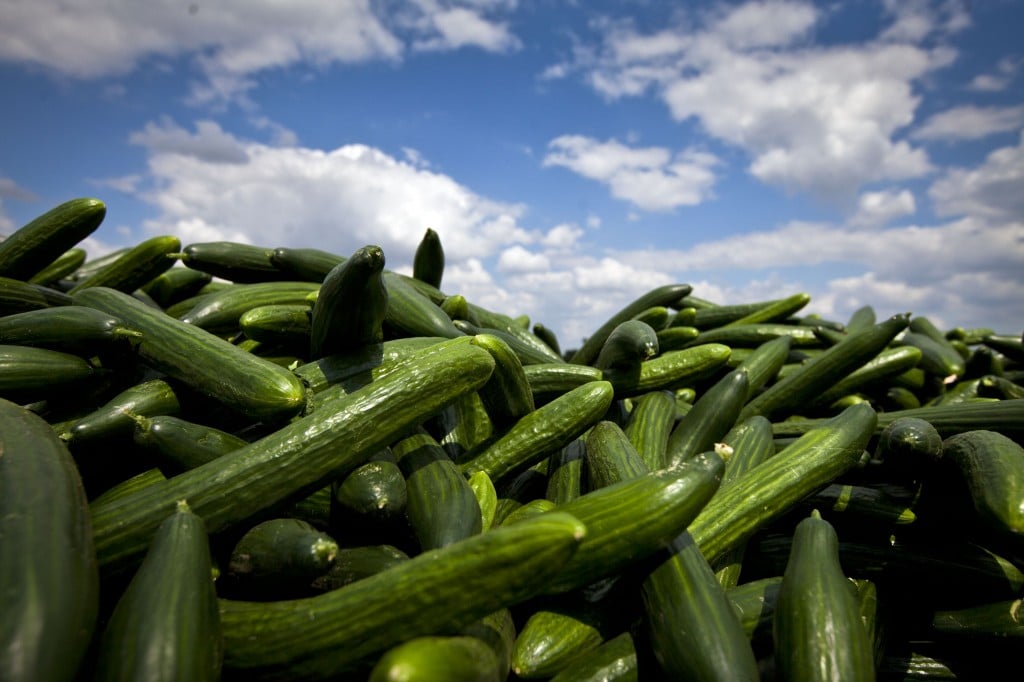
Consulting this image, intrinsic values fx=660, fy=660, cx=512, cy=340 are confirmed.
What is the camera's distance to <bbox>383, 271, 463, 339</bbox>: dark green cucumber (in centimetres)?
382

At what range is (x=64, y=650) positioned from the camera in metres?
1.72

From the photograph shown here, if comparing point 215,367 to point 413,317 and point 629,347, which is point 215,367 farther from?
point 629,347

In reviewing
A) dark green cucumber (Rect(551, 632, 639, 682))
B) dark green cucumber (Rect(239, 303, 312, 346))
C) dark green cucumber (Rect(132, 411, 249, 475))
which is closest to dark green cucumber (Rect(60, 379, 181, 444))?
dark green cucumber (Rect(132, 411, 249, 475))

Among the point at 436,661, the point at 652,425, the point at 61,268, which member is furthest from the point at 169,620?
the point at 61,268

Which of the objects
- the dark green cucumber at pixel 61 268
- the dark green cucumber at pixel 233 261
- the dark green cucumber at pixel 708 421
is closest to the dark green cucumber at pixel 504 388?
the dark green cucumber at pixel 708 421

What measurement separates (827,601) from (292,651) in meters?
1.76

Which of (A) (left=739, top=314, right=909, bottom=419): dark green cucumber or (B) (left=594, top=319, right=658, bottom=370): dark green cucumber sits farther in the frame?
(A) (left=739, top=314, right=909, bottom=419): dark green cucumber

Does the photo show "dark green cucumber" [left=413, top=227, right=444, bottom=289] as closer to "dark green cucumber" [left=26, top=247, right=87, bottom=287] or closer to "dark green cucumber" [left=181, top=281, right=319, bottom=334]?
"dark green cucumber" [left=181, top=281, right=319, bottom=334]

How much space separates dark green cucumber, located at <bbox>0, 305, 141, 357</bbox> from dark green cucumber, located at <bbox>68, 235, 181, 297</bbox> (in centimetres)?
142

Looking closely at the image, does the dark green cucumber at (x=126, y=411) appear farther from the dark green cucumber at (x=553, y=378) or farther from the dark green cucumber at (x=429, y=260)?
the dark green cucumber at (x=429, y=260)

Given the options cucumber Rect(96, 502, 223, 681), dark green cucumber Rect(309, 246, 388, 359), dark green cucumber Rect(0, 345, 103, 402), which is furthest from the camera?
dark green cucumber Rect(309, 246, 388, 359)

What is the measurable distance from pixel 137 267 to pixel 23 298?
1.00 metres

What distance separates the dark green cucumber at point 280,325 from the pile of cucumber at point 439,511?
14 millimetres

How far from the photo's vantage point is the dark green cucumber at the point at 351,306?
3.10 m
